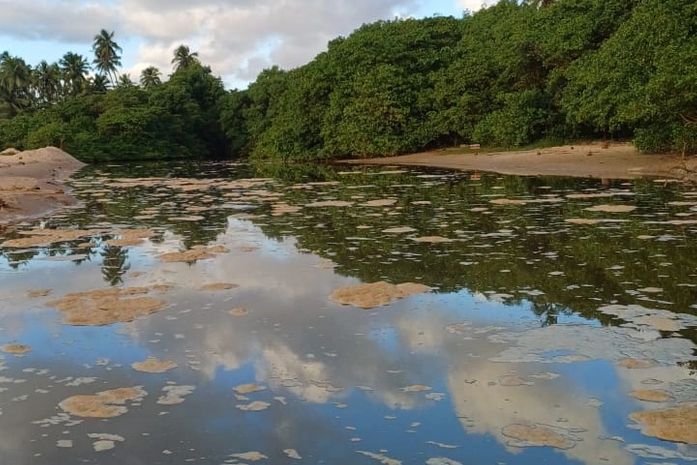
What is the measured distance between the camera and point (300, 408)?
495 centimetres

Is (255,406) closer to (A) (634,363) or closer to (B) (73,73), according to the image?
(A) (634,363)

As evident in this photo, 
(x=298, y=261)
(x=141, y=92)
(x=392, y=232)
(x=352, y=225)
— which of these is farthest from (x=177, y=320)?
(x=141, y=92)

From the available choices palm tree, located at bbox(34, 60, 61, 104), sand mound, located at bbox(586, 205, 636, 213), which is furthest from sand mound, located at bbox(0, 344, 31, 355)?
palm tree, located at bbox(34, 60, 61, 104)

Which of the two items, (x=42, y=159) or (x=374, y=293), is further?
(x=42, y=159)

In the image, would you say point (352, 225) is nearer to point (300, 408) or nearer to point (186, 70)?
point (300, 408)

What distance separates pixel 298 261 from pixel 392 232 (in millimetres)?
2867

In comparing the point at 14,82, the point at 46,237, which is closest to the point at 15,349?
the point at 46,237

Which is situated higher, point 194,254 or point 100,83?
point 100,83

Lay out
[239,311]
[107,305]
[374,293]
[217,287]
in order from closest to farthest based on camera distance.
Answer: [239,311] → [107,305] → [374,293] → [217,287]

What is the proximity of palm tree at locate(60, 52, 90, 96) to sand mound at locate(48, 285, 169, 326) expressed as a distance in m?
74.6

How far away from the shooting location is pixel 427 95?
4322 centimetres

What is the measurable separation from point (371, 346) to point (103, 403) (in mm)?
2468

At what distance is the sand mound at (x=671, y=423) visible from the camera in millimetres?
4309

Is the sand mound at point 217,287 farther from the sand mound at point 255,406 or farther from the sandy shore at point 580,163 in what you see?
the sandy shore at point 580,163
